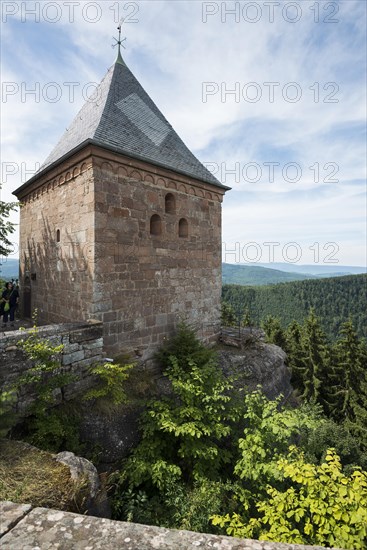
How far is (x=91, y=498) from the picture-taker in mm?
3275

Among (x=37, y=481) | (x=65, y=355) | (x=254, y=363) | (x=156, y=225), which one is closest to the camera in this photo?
Result: (x=37, y=481)

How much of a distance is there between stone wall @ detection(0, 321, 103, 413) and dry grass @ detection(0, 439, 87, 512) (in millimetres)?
1295

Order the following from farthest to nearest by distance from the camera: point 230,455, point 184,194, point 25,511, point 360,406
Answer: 1. point 360,406
2. point 184,194
3. point 230,455
4. point 25,511

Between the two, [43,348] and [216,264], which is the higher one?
[216,264]

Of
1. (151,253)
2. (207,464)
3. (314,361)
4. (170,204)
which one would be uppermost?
(170,204)

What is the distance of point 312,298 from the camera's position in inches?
4370

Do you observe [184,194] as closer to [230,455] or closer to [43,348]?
[43,348]

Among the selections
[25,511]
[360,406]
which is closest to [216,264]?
[25,511]

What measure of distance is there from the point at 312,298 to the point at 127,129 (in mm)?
116009

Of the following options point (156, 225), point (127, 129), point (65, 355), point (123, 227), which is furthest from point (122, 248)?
point (127, 129)

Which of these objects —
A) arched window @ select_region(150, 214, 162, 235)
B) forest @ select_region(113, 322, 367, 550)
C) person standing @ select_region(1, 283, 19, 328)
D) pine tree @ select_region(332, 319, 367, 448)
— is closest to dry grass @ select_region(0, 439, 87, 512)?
forest @ select_region(113, 322, 367, 550)

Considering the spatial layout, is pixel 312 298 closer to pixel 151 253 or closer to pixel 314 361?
pixel 314 361

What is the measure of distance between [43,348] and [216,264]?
246 inches

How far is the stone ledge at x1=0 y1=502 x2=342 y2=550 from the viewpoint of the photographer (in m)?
1.61
